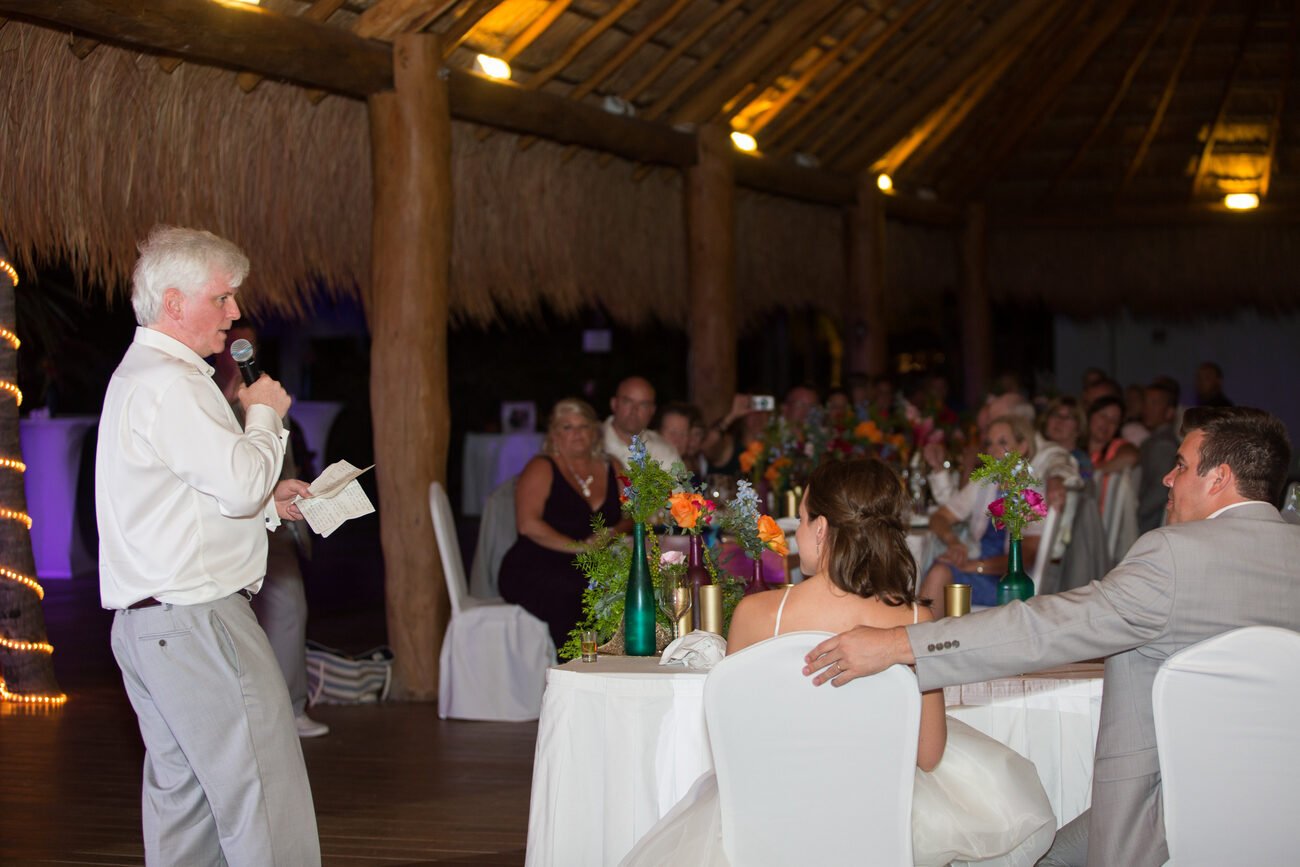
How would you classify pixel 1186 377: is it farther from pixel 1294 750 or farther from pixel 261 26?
pixel 1294 750

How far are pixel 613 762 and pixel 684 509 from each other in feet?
1.97

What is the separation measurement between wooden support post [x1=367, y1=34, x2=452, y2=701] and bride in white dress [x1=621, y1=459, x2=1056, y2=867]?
335 cm

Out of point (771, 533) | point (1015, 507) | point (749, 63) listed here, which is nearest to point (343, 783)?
point (771, 533)

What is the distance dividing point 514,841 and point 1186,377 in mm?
11539

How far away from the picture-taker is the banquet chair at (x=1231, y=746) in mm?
2236

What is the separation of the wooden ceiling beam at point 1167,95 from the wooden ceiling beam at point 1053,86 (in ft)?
1.98

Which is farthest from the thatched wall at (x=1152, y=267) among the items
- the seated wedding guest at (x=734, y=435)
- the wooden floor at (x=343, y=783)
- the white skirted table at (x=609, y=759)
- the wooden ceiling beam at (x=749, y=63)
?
the white skirted table at (x=609, y=759)

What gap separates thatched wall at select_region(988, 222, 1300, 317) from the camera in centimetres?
1261

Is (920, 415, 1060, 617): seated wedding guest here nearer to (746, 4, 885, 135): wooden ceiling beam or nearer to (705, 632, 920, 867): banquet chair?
(705, 632, 920, 867): banquet chair

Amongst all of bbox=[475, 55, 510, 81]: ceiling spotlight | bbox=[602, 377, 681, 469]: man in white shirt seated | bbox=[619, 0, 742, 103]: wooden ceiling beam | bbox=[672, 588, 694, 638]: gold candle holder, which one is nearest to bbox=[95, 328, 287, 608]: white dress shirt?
bbox=[672, 588, 694, 638]: gold candle holder

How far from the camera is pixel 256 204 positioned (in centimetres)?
593

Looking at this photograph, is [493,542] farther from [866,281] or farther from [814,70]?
[866,281]

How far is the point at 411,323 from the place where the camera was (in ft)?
19.4

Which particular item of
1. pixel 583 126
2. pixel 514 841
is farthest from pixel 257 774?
pixel 583 126
